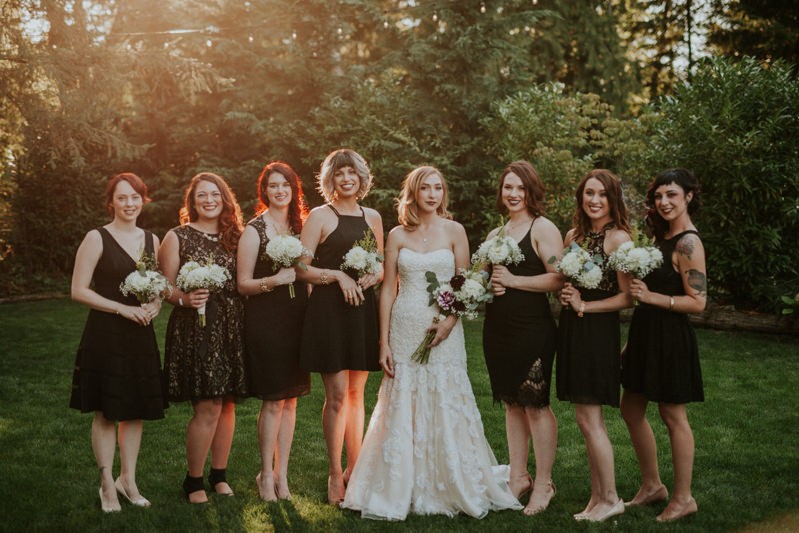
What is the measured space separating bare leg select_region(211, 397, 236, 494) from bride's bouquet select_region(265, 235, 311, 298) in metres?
1.17

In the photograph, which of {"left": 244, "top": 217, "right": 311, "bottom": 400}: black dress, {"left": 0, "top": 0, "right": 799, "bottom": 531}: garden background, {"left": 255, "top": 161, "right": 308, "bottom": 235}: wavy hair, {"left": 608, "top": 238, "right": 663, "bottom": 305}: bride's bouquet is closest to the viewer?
{"left": 608, "top": 238, "right": 663, "bottom": 305}: bride's bouquet

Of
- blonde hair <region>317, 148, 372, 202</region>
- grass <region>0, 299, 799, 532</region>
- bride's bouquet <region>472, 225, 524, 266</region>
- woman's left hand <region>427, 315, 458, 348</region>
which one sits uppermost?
blonde hair <region>317, 148, 372, 202</region>

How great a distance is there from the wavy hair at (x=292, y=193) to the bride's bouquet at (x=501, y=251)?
149 cm

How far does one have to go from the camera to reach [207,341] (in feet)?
16.7

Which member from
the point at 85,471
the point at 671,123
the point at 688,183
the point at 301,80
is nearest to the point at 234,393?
the point at 85,471

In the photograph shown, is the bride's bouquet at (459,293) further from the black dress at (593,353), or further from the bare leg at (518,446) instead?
the bare leg at (518,446)

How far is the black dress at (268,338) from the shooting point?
204 inches

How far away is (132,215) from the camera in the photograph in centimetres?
500

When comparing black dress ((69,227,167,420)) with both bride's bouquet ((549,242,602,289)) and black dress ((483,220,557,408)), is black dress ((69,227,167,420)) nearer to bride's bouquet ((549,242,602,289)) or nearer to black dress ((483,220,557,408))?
black dress ((483,220,557,408))

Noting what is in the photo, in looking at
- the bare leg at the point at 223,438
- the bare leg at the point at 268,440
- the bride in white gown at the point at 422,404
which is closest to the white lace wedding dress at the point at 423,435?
the bride in white gown at the point at 422,404

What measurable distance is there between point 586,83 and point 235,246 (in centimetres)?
1781

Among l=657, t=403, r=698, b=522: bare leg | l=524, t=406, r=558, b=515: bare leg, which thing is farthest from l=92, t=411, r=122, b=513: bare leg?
l=657, t=403, r=698, b=522: bare leg

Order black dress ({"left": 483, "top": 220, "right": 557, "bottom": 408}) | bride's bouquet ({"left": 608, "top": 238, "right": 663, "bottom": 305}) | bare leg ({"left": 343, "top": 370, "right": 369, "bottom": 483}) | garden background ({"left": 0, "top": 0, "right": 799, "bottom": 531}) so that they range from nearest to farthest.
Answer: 1. bride's bouquet ({"left": 608, "top": 238, "right": 663, "bottom": 305})
2. black dress ({"left": 483, "top": 220, "right": 557, "bottom": 408})
3. bare leg ({"left": 343, "top": 370, "right": 369, "bottom": 483})
4. garden background ({"left": 0, "top": 0, "right": 799, "bottom": 531})

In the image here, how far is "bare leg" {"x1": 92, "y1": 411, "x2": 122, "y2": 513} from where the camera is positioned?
5012 mm
